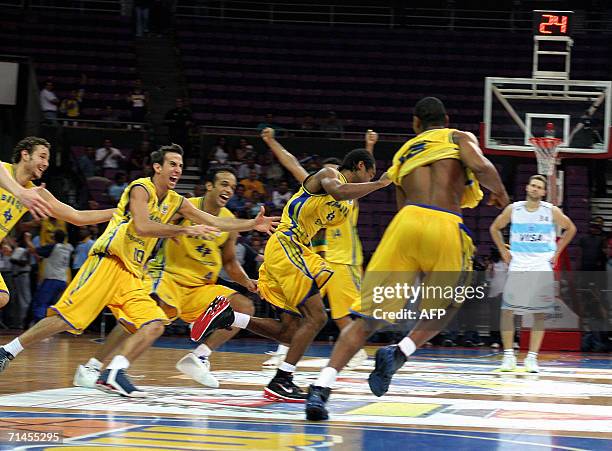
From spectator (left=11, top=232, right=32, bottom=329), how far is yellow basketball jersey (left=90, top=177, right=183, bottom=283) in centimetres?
758

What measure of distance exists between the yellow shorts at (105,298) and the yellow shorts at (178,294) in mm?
674

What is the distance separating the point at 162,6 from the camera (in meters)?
24.2

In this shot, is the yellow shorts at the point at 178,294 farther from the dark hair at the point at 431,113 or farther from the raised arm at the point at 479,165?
the raised arm at the point at 479,165

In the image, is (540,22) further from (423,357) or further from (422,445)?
(422,445)

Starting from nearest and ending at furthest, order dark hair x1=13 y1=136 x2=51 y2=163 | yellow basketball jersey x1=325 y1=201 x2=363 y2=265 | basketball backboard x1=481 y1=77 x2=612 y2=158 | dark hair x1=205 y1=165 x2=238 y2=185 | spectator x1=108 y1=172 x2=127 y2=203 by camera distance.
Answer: dark hair x1=13 y1=136 x2=51 y2=163, dark hair x1=205 y1=165 x2=238 y2=185, yellow basketball jersey x1=325 y1=201 x2=363 y2=265, basketball backboard x1=481 y1=77 x2=612 y2=158, spectator x1=108 y1=172 x2=127 y2=203

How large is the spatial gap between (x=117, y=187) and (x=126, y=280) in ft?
32.1

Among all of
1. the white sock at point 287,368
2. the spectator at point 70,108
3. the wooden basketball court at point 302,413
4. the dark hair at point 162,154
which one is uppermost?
the spectator at point 70,108

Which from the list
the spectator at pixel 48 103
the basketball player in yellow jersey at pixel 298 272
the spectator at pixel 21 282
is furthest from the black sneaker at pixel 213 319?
the spectator at pixel 48 103

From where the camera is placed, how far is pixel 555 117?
46.4 ft

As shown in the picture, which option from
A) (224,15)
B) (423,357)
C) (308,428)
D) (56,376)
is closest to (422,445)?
(308,428)

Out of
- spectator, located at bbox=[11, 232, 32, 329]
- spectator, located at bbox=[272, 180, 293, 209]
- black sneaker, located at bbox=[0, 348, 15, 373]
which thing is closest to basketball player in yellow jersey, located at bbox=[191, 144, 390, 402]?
black sneaker, located at bbox=[0, 348, 15, 373]

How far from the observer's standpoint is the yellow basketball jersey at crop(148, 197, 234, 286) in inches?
279

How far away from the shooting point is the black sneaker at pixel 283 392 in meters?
6.00

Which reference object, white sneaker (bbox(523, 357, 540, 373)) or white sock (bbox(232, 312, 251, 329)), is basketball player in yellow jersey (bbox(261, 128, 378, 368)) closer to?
white sneaker (bbox(523, 357, 540, 373))
